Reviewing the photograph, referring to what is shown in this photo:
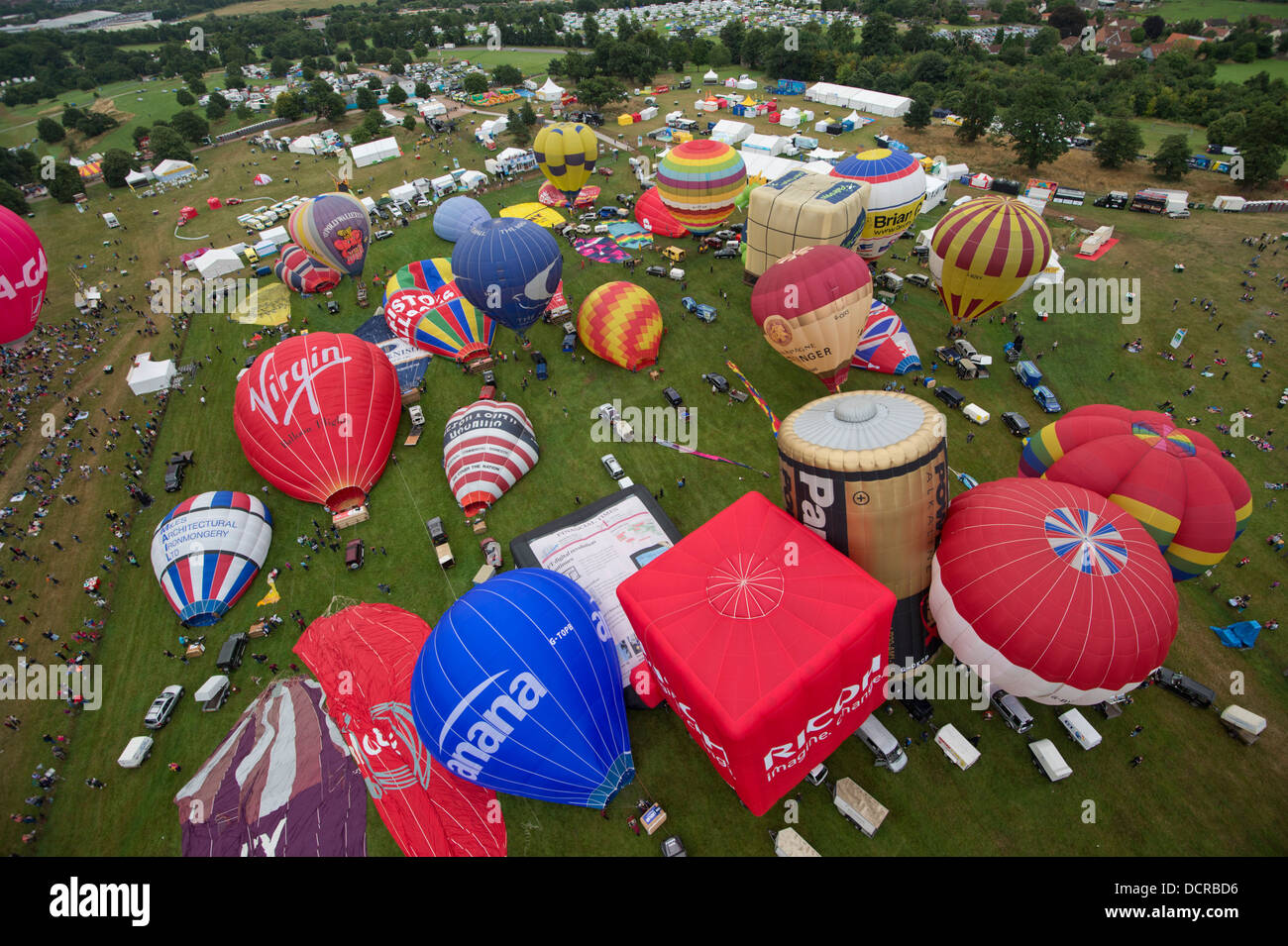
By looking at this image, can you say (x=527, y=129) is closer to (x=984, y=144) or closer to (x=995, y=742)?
(x=984, y=144)

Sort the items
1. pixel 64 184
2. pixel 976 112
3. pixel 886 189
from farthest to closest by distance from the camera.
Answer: pixel 64 184
pixel 976 112
pixel 886 189

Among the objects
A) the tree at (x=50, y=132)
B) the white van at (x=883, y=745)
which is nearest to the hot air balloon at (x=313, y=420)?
the white van at (x=883, y=745)

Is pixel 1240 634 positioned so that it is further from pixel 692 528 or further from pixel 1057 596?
pixel 692 528

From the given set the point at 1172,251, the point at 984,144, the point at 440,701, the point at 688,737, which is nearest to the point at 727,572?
the point at 688,737

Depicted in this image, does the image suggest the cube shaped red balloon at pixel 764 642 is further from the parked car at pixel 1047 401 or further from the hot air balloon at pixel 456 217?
the hot air balloon at pixel 456 217

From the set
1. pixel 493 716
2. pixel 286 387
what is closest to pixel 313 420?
pixel 286 387

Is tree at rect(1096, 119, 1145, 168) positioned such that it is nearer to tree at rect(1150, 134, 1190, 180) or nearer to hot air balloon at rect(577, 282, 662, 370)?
tree at rect(1150, 134, 1190, 180)
